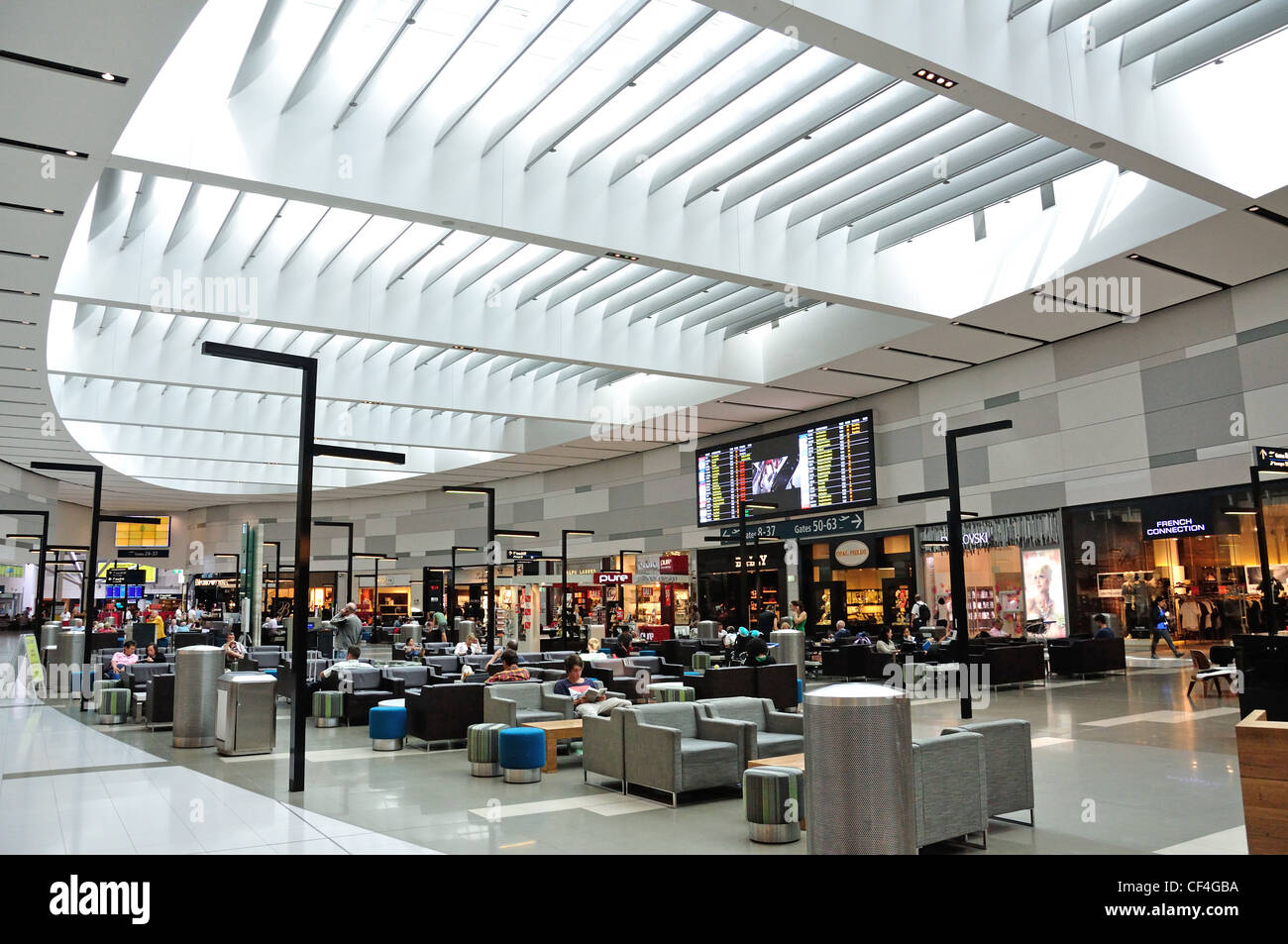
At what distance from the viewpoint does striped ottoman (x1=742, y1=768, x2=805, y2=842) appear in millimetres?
5941

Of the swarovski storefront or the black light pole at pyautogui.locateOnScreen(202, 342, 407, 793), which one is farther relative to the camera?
the swarovski storefront

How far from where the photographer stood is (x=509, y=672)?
424 inches

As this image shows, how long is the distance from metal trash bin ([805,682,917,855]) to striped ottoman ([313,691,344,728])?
30.8 ft

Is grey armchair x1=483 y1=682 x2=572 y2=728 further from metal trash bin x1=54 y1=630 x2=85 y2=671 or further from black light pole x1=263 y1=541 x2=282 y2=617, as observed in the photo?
black light pole x1=263 y1=541 x2=282 y2=617

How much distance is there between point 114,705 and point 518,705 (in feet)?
20.2

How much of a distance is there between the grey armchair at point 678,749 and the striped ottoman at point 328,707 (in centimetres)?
611

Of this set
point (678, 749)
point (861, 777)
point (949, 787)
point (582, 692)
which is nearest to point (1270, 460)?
point (949, 787)

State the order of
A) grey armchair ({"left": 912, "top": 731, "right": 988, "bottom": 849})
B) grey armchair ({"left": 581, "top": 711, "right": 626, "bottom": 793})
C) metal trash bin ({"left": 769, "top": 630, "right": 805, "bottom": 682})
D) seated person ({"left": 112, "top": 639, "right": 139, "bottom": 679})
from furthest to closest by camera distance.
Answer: metal trash bin ({"left": 769, "top": 630, "right": 805, "bottom": 682}) → seated person ({"left": 112, "top": 639, "right": 139, "bottom": 679}) → grey armchair ({"left": 581, "top": 711, "right": 626, "bottom": 793}) → grey armchair ({"left": 912, "top": 731, "right": 988, "bottom": 849})

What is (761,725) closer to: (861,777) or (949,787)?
(949,787)

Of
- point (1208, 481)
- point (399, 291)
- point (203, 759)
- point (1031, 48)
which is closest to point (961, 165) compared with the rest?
point (1031, 48)

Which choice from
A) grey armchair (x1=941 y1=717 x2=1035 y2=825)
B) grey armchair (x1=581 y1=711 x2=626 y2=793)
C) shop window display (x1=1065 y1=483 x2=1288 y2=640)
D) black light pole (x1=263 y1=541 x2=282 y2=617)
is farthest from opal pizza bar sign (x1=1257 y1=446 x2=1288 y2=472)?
black light pole (x1=263 y1=541 x2=282 y2=617)

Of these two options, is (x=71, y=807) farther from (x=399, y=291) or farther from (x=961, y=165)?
(x=961, y=165)

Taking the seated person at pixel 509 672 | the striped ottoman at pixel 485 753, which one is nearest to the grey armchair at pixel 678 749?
the striped ottoman at pixel 485 753
